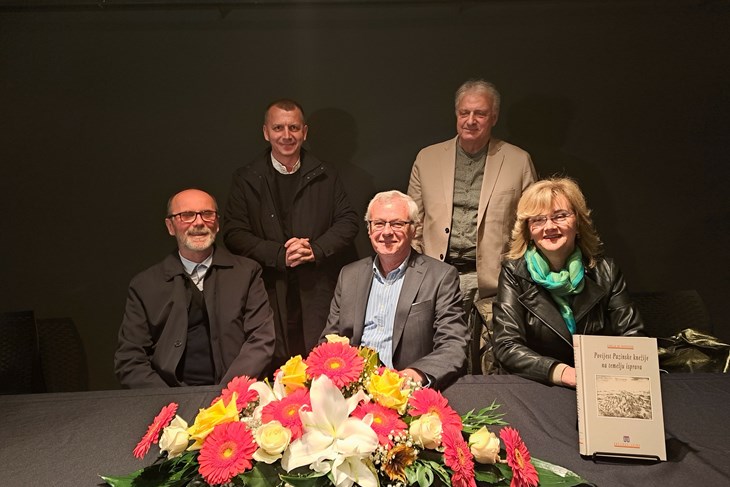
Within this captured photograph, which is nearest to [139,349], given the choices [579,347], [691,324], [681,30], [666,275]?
[579,347]

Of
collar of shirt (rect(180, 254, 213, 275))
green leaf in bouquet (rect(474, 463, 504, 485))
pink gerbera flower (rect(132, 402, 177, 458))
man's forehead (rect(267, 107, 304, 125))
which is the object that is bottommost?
green leaf in bouquet (rect(474, 463, 504, 485))

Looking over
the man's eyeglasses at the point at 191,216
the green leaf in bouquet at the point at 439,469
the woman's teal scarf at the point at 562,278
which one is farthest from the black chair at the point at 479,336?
the green leaf in bouquet at the point at 439,469

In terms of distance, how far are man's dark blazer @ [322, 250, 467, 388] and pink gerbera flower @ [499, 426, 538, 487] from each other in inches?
35.7

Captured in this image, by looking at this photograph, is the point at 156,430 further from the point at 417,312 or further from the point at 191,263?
the point at 191,263

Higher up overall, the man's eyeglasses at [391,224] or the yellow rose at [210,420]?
the man's eyeglasses at [391,224]

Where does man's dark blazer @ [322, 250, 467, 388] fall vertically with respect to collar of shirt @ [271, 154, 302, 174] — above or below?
below

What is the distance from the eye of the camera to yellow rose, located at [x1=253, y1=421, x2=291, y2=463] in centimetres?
120

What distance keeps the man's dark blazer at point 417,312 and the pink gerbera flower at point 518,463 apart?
0.91 metres

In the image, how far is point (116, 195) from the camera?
3654 millimetres

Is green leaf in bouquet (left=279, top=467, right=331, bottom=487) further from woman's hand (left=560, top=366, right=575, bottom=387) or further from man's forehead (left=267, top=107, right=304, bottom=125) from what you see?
man's forehead (left=267, top=107, right=304, bottom=125)

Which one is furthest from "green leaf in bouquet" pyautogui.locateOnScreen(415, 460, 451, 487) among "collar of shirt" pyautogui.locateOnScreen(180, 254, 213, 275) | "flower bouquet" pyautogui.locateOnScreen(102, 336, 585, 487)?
"collar of shirt" pyautogui.locateOnScreen(180, 254, 213, 275)

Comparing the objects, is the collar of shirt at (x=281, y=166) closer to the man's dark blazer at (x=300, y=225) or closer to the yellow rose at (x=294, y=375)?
the man's dark blazer at (x=300, y=225)

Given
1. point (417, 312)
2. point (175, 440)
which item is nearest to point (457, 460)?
point (175, 440)

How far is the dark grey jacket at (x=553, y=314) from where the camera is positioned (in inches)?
93.4
